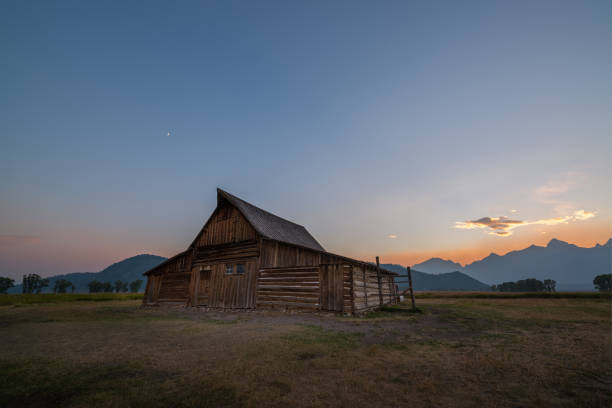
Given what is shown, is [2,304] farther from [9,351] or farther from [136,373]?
[136,373]

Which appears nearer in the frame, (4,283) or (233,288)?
(233,288)

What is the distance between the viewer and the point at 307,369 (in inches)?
206

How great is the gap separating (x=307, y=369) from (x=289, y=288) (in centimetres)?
1208

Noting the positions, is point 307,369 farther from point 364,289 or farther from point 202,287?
point 202,287

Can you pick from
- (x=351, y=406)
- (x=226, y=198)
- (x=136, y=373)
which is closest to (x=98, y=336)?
(x=136, y=373)

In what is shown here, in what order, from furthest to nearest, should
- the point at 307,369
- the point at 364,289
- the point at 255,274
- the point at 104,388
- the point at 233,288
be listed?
the point at 233,288, the point at 255,274, the point at 364,289, the point at 307,369, the point at 104,388

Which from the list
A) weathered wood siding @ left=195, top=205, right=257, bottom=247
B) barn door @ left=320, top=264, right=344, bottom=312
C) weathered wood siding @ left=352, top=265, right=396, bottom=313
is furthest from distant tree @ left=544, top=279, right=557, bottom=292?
weathered wood siding @ left=195, top=205, right=257, bottom=247

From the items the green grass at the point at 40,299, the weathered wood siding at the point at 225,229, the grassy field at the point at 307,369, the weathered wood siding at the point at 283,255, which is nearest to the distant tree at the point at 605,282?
the grassy field at the point at 307,369

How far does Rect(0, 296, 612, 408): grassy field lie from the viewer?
3910 mm

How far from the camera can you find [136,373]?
501 centimetres

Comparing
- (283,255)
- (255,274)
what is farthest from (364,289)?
(255,274)

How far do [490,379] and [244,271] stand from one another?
666 inches

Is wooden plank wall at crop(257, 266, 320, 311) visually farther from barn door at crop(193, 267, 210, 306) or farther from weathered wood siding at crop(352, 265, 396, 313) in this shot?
barn door at crop(193, 267, 210, 306)

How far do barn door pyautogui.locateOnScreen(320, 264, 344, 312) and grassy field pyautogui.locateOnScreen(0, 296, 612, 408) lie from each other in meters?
6.02
